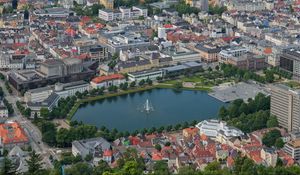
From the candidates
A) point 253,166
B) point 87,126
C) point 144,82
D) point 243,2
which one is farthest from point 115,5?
point 253,166

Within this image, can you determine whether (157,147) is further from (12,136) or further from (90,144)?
(12,136)

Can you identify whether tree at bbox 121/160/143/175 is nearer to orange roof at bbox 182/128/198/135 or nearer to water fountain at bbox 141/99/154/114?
orange roof at bbox 182/128/198/135

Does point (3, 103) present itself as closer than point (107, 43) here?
Yes

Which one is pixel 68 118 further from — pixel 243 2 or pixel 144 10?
pixel 243 2

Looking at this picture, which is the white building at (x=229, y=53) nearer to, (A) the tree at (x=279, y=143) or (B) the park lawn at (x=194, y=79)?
(B) the park lawn at (x=194, y=79)

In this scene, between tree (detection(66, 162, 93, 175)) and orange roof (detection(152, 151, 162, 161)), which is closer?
tree (detection(66, 162, 93, 175))

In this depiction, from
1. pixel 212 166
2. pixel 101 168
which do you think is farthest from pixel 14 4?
pixel 212 166

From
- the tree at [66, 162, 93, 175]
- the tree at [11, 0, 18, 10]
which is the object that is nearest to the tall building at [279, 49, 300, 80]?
the tree at [66, 162, 93, 175]
